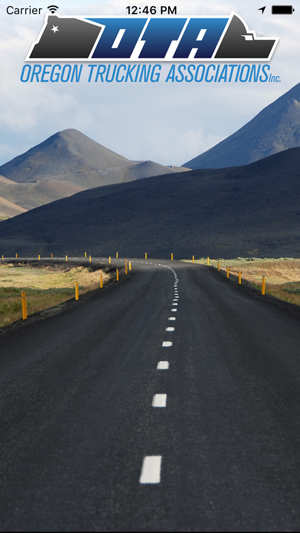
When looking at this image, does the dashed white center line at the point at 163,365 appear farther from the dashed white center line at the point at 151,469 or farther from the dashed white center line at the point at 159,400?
the dashed white center line at the point at 151,469

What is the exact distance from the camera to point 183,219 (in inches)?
4313

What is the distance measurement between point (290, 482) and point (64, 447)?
7.85 ft

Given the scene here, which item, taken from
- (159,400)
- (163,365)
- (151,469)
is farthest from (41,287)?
(151,469)

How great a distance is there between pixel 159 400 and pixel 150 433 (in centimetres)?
125

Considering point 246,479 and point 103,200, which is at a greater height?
point 103,200

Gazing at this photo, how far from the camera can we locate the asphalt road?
4.09m

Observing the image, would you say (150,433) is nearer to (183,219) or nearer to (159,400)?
(159,400)

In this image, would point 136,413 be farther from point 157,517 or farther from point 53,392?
point 157,517

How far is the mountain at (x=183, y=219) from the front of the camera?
91.0 m

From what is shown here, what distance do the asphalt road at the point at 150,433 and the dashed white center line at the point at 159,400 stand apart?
0.03 m

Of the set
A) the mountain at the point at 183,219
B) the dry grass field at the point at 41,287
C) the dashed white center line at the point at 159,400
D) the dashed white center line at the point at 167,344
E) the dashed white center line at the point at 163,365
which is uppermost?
the mountain at the point at 183,219

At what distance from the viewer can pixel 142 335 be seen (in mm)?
12383

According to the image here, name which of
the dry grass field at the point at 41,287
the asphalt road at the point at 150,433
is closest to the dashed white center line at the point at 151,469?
the asphalt road at the point at 150,433

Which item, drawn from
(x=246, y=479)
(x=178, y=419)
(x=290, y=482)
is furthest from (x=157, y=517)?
(x=178, y=419)
